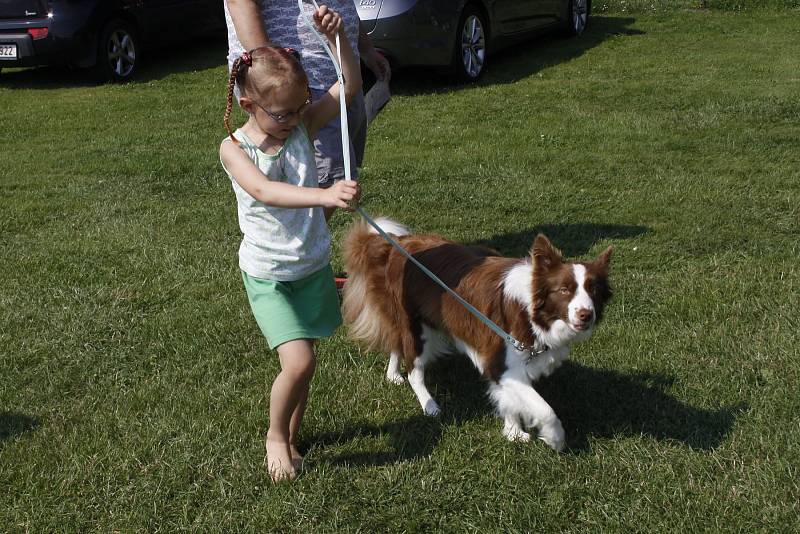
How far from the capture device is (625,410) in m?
4.06

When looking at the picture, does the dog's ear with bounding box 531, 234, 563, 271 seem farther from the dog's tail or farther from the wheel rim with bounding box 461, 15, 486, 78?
the wheel rim with bounding box 461, 15, 486, 78

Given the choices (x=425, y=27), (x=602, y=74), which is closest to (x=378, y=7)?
(x=425, y=27)

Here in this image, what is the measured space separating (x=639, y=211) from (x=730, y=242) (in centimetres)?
82

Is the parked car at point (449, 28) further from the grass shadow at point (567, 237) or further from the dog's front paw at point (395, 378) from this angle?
the dog's front paw at point (395, 378)

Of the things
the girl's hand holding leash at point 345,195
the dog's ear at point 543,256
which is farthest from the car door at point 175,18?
the girl's hand holding leash at point 345,195

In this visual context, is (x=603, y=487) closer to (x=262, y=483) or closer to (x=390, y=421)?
(x=390, y=421)

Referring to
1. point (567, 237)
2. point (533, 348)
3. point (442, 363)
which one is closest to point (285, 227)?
point (533, 348)

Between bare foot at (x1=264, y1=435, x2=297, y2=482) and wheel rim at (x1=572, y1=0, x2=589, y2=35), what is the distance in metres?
11.7

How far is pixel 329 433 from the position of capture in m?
3.99

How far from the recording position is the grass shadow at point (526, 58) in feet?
36.2

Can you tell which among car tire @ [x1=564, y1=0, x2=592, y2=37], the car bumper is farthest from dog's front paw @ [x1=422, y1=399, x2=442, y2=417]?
car tire @ [x1=564, y1=0, x2=592, y2=37]

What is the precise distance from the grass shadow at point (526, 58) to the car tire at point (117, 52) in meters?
3.89

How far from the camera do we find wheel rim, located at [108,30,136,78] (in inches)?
476

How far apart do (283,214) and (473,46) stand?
816cm
